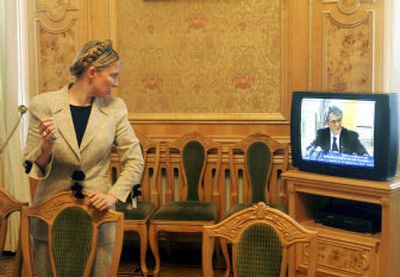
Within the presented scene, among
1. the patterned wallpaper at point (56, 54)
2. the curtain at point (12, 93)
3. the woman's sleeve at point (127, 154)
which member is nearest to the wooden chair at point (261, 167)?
the patterned wallpaper at point (56, 54)

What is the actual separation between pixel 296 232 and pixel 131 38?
2.83m

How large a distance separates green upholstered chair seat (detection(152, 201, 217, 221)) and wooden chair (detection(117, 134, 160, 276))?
9cm

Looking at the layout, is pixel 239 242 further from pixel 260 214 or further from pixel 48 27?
pixel 48 27

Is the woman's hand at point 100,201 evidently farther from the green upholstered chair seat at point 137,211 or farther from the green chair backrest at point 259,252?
the green upholstered chair seat at point 137,211

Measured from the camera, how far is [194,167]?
14.4ft

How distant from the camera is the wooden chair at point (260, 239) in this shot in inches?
82.0

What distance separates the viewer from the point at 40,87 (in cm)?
469

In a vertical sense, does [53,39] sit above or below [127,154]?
above

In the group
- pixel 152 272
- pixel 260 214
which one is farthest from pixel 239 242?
pixel 152 272

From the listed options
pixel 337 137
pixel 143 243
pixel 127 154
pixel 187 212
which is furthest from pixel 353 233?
pixel 127 154

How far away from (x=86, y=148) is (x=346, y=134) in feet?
6.01

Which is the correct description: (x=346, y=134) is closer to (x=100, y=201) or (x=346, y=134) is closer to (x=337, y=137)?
(x=337, y=137)

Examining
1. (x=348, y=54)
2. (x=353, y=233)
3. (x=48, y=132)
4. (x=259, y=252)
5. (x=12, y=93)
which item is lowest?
(x=353, y=233)

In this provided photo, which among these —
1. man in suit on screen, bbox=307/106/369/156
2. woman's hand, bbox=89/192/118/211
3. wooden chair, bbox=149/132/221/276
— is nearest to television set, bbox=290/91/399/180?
man in suit on screen, bbox=307/106/369/156
